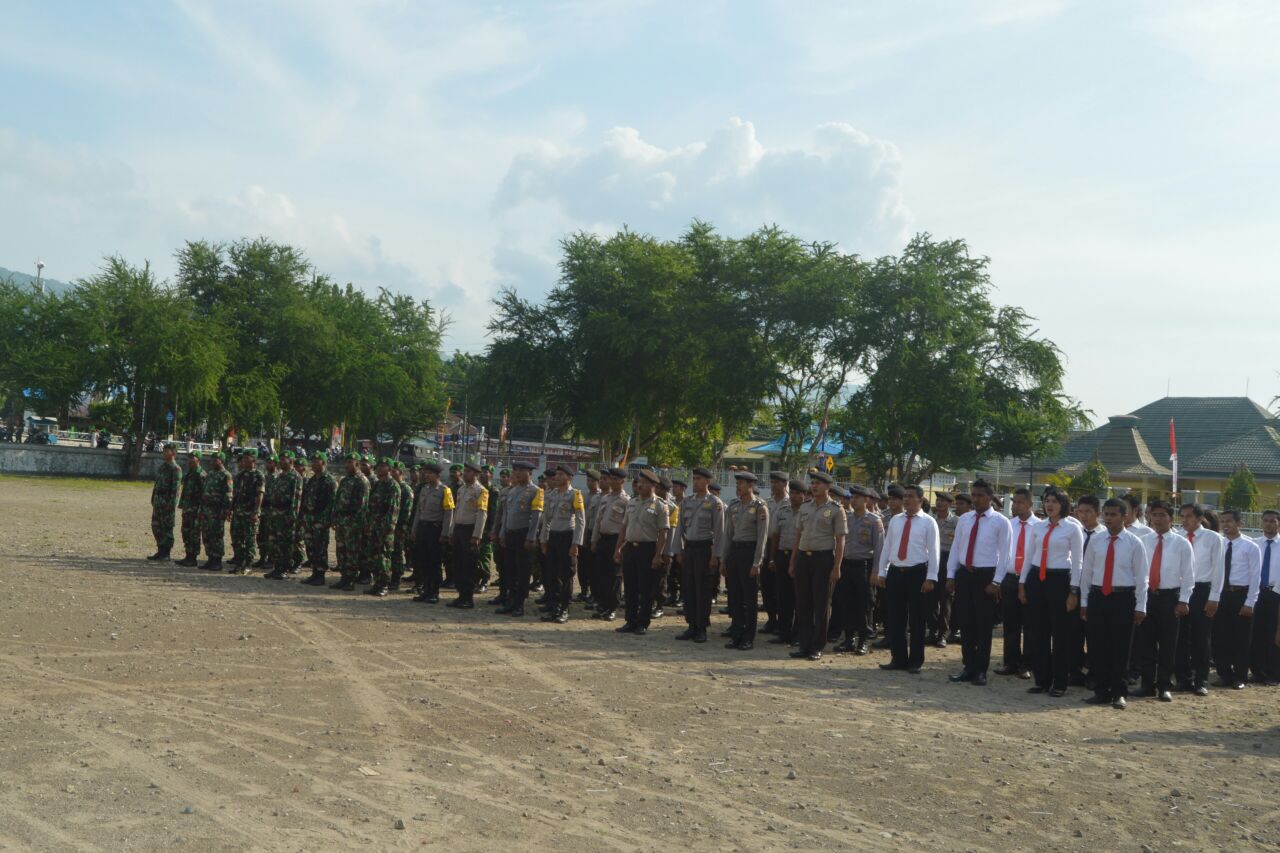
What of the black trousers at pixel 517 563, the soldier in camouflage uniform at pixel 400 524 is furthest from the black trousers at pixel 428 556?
the black trousers at pixel 517 563

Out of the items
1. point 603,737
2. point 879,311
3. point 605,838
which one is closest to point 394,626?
point 603,737

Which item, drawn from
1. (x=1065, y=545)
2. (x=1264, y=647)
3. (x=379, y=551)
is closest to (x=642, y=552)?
(x=379, y=551)

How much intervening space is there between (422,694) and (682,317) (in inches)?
1176

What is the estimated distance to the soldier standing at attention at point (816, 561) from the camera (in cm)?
1153

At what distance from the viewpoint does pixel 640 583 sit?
12.8 metres

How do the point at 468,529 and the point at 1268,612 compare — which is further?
the point at 468,529

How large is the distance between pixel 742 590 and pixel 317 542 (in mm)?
6874

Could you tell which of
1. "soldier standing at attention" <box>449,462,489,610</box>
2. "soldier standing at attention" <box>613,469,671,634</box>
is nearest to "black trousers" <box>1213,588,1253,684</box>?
"soldier standing at attention" <box>613,469,671,634</box>

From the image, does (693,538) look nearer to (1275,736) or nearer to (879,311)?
(1275,736)

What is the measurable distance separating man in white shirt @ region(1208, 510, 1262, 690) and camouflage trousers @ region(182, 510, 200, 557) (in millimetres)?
13939

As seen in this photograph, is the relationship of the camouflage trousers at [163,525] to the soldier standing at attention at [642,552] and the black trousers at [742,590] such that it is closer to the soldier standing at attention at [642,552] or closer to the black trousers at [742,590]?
the soldier standing at attention at [642,552]

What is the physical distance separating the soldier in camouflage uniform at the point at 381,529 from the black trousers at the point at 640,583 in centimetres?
403

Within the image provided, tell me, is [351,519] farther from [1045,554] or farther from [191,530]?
[1045,554]

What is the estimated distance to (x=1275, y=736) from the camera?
895 cm
